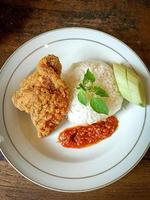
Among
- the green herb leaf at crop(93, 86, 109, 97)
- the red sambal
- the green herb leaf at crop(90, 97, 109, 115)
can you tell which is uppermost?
the green herb leaf at crop(93, 86, 109, 97)

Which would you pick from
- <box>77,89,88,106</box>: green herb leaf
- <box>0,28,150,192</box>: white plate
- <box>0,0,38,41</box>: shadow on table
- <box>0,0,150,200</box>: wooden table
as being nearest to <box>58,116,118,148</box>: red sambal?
<box>0,28,150,192</box>: white plate

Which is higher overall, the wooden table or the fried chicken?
the wooden table

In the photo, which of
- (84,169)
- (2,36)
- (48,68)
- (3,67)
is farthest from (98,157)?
(2,36)

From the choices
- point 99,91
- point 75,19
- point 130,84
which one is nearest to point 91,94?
point 99,91

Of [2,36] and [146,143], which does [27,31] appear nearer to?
[2,36]

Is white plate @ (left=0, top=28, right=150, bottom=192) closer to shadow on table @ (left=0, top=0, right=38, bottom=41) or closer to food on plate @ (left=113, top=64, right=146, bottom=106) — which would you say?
food on plate @ (left=113, top=64, right=146, bottom=106)

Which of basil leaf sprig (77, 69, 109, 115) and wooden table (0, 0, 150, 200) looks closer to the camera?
basil leaf sprig (77, 69, 109, 115)
